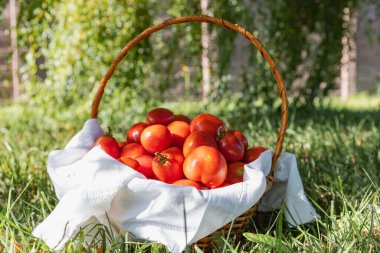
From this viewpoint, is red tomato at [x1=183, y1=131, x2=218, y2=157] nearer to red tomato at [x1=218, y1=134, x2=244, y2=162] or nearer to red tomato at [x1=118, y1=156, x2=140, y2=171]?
red tomato at [x1=218, y1=134, x2=244, y2=162]

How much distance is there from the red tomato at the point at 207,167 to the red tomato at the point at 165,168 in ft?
0.13

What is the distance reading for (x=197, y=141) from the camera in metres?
1.67

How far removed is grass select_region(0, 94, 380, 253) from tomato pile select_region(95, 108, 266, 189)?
0.20 meters

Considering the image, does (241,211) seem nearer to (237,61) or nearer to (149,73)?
(149,73)

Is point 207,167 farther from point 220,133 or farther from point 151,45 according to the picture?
point 151,45

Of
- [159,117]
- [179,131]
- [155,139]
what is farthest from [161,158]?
[159,117]

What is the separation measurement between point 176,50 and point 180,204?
2.60m

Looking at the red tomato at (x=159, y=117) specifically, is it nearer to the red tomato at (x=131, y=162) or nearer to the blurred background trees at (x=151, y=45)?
the red tomato at (x=131, y=162)

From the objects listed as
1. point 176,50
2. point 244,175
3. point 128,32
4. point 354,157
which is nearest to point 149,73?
point 176,50

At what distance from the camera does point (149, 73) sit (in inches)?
158

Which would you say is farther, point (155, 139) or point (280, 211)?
point (155, 139)

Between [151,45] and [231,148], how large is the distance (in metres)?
2.12

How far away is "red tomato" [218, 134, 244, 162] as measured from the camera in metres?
1.70

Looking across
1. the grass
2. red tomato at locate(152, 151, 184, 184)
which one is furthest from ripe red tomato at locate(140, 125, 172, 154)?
the grass
